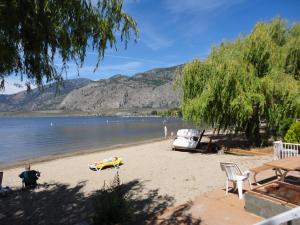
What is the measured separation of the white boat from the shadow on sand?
7797 mm

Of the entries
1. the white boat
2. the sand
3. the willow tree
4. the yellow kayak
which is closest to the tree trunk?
the willow tree

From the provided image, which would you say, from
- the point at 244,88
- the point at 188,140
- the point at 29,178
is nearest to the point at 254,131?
the point at 244,88

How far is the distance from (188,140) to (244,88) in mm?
4931

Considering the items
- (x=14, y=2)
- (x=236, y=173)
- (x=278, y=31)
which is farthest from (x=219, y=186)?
(x=278, y=31)

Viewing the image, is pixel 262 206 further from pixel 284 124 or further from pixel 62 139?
pixel 62 139

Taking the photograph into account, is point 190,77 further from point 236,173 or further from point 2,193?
point 2,193

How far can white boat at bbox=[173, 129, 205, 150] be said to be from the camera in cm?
1822

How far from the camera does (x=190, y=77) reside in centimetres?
1702

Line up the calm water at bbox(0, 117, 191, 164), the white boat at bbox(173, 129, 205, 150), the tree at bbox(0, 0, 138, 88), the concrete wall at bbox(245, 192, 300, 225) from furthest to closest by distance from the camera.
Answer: the calm water at bbox(0, 117, 191, 164) < the white boat at bbox(173, 129, 205, 150) < the concrete wall at bbox(245, 192, 300, 225) < the tree at bbox(0, 0, 138, 88)

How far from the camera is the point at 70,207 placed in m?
8.43

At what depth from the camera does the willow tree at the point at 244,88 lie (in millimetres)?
15359

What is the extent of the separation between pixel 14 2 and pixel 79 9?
788 mm

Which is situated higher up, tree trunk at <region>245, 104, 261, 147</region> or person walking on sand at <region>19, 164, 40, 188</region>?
tree trunk at <region>245, 104, 261, 147</region>

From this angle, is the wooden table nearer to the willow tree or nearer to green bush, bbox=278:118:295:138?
the willow tree
